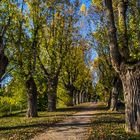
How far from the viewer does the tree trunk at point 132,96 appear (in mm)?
18500

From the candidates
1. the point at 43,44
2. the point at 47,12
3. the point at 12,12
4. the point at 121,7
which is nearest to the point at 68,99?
the point at 43,44

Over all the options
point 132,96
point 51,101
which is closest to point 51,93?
point 51,101

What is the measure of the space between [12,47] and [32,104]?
5.99 metres

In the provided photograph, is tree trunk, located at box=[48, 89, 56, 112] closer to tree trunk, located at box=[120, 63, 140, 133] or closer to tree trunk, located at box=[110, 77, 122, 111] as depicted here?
tree trunk, located at box=[110, 77, 122, 111]

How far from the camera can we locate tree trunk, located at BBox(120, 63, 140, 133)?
728 inches

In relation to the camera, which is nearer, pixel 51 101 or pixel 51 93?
pixel 51 101

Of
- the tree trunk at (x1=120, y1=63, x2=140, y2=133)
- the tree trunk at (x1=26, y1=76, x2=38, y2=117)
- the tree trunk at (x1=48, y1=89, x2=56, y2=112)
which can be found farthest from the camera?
the tree trunk at (x1=48, y1=89, x2=56, y2=112)

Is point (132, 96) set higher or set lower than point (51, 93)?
lower

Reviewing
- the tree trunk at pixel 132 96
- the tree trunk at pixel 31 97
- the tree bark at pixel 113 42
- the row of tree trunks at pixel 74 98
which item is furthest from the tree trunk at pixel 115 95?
the tree trunk at pixel 132 96

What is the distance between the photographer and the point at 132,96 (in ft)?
62.0

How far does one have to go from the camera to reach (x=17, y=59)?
110 feet

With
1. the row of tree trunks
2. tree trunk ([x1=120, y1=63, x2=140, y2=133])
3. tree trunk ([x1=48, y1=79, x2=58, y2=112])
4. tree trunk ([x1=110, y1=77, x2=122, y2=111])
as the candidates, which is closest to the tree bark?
tree trunk ([x1=120, y1=63, x2=140, y2=133])

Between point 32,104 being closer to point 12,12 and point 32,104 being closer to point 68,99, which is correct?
point 12,12

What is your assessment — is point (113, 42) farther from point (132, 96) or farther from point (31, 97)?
point (31, 97)
